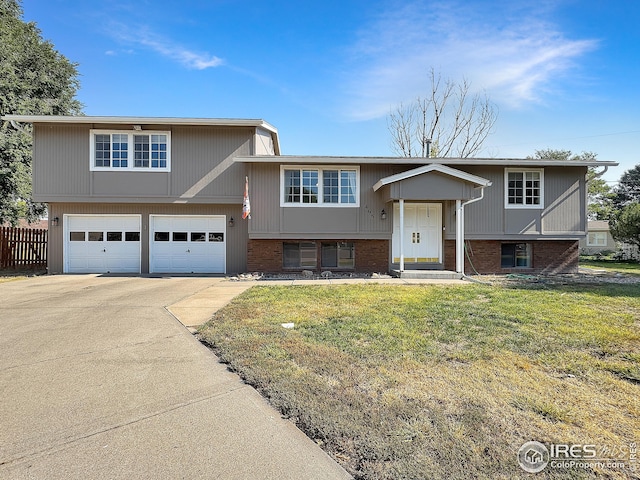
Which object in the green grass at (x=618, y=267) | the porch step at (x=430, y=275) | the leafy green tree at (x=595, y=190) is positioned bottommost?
the green grass at (x=618, y=267)

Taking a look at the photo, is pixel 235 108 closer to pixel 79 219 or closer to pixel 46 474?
pixel 79 219

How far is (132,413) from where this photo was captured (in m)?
3.05

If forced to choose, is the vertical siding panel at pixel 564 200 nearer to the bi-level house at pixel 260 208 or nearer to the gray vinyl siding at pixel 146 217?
the bi-level house at pixel 260 208

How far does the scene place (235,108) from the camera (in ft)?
58.0

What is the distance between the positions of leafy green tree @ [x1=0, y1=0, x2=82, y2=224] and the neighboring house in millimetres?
41583

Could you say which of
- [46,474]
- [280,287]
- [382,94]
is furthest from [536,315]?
[382,94]

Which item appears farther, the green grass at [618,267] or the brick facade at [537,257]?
the green grass at [618,267]

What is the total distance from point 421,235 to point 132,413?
1194cm

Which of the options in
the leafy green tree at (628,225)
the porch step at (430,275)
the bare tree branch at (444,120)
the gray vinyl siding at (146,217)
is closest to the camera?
the porch step at (430,275)

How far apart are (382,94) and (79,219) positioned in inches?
812

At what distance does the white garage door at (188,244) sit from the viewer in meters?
13.7

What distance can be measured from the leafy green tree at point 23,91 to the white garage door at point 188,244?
814cm

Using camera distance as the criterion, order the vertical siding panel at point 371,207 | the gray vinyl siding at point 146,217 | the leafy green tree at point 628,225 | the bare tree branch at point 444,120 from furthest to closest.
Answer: the bare tree branch at point 444,120, the leafy green tree at point 628,225, the gray vinyl siding at point 146,217, the vertical siding panel at point 371,207

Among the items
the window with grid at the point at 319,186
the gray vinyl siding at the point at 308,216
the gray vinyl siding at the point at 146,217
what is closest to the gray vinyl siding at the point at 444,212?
the gray vinyl siding at the point at 308,216
